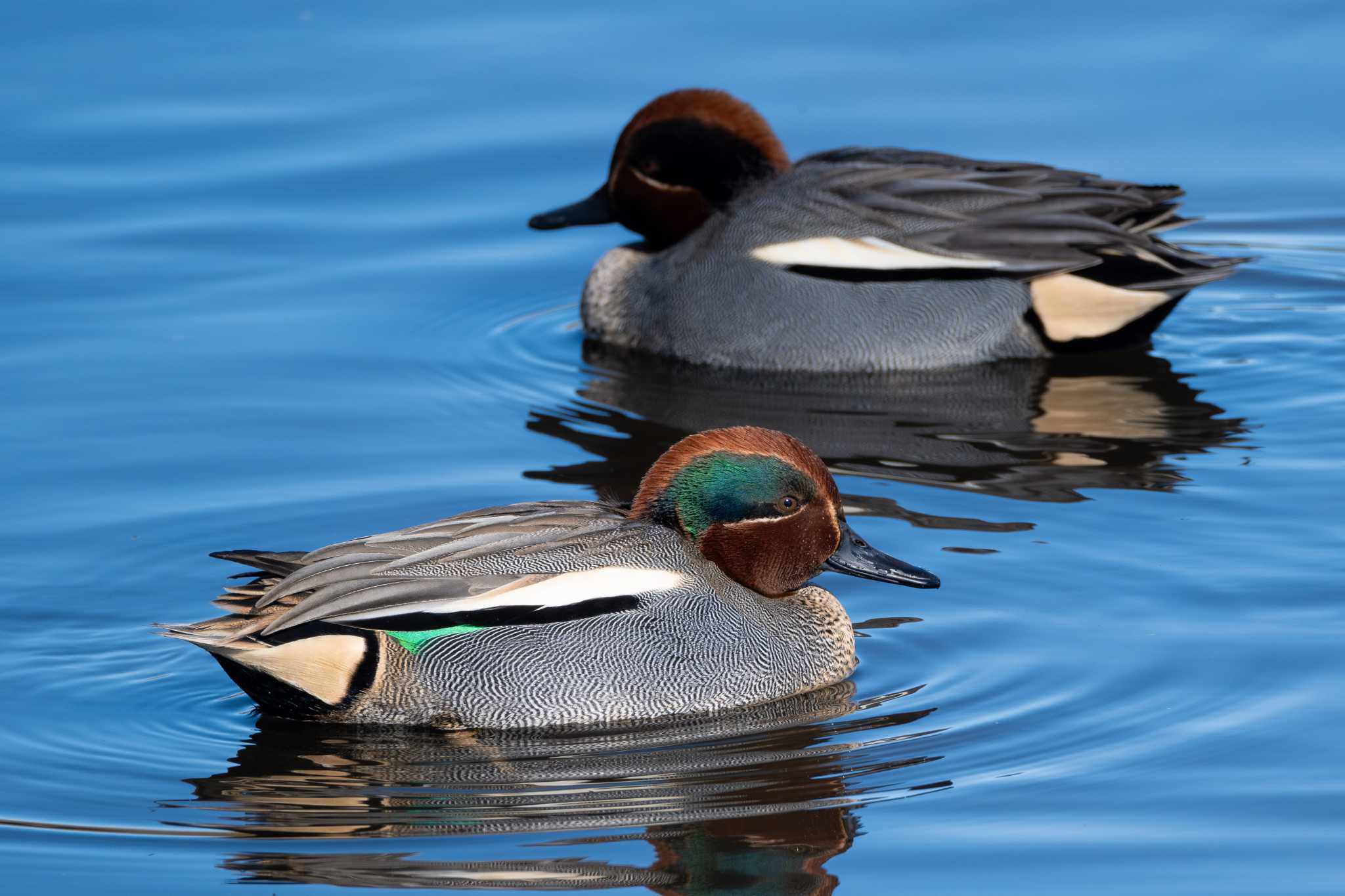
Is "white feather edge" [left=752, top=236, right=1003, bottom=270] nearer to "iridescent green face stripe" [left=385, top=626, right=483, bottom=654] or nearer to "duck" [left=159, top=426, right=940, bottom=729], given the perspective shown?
"duck" [left=159, top=426, right=940, bottom=729]

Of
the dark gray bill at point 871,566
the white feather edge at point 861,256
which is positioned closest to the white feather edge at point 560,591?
the dark gray bill at point 871,566

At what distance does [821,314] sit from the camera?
10.4 m

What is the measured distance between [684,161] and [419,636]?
16.4 ft

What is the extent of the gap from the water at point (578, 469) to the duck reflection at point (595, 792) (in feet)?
0.06

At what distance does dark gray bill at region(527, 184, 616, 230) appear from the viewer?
11.3 metres

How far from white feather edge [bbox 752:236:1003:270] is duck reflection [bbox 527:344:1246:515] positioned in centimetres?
54

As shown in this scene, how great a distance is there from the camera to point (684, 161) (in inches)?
430

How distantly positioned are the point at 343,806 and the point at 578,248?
661 centimetres

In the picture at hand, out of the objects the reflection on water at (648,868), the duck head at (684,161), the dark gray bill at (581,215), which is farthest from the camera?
the dark gray bill at (581,215)

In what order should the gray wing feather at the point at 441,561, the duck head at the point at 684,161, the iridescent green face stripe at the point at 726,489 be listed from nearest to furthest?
the gray wing feather at the point at 441,561, the iridescent green face stripe at the point at 726,489, the duck head at the point at 684,161

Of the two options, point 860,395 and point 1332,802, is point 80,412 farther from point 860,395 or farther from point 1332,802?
point 1332,802

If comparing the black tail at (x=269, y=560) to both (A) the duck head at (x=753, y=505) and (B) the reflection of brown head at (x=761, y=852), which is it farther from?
(B) the reflection of brown head at (x=761, y=852)

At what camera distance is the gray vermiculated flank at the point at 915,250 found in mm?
10375

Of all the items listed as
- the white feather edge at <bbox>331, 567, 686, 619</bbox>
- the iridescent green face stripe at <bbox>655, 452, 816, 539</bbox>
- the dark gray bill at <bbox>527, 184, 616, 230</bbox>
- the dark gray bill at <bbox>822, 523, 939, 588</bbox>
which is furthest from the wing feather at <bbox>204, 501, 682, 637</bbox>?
the dark gray bill at <bbox>527, 184, 616, 230</bbox>
